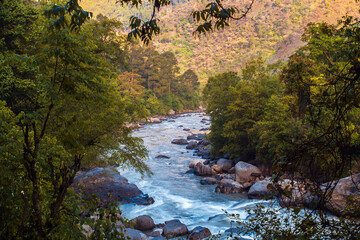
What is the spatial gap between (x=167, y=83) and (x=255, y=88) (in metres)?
47.3

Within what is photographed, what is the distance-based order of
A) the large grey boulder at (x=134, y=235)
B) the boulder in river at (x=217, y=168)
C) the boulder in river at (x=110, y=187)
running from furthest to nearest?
the boulder in river at (x=217, y=168) → the boulder in river at (x=110, y=187) → the large grey boulder at (x=134, y=235)

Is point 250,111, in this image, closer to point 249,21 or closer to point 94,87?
point 94,87

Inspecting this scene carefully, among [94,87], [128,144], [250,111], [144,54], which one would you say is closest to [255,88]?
[250,111]

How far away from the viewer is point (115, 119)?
13.3m

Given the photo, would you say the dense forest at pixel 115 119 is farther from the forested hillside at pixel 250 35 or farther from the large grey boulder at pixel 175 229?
the forested hillside at pixel 250 35

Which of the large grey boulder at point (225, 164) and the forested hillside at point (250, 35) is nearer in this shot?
the large grey boulder at point (225, 164)

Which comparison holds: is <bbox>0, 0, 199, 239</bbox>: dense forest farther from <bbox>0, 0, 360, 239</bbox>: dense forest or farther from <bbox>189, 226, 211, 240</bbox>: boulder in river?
<bbox>189, 226, 211, 240</bbox>: boulder in river

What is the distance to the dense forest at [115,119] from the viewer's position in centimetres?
328

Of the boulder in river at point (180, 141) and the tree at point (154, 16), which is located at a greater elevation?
the tree at point (154, 16)

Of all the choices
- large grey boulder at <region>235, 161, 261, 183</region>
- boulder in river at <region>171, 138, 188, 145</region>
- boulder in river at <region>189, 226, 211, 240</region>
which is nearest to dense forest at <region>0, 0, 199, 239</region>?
boulder in river at <region>189, 226, 211, 240</region>

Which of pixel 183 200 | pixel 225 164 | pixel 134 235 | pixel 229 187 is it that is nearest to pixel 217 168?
pixel 225 164

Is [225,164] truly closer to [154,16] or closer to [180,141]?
[180,141]

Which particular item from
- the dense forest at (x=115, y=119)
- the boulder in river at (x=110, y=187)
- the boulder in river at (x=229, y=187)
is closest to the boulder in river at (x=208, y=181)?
the boulder in river at (x=229, y=187)

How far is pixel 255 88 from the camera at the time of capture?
23125 millimetres
